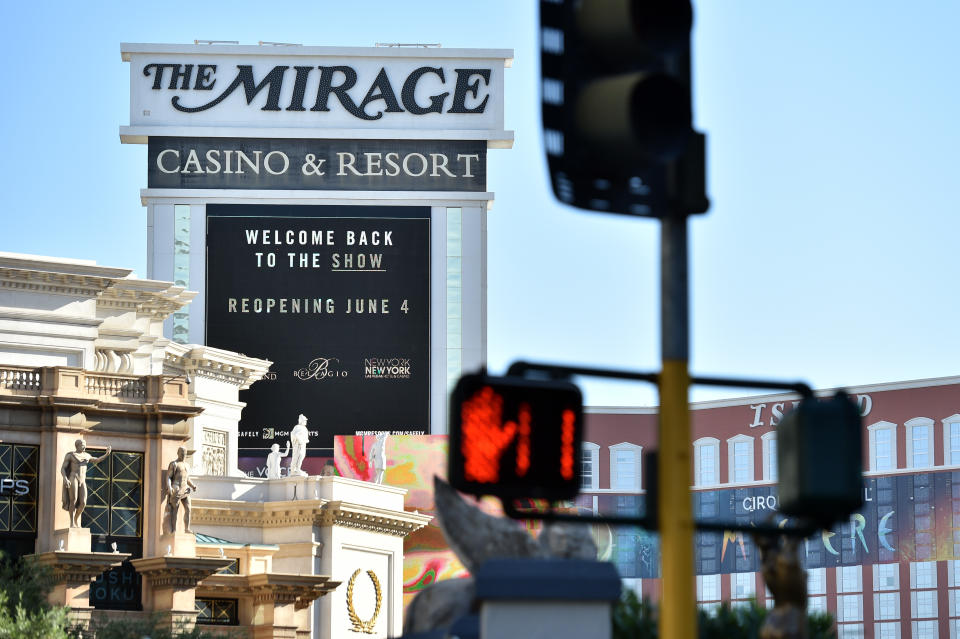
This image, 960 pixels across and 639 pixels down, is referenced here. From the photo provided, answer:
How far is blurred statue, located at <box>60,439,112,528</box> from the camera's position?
187 feet

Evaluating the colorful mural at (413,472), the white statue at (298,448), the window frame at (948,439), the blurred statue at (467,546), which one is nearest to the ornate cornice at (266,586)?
the white statue at (298,448)

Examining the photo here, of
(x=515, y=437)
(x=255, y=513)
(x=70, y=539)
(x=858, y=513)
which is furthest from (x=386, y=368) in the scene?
(x=515, y=437)

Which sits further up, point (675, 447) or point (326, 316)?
point (326, 316)

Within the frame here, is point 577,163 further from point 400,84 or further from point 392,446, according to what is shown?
point 400,84

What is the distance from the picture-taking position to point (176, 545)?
58.9 metres

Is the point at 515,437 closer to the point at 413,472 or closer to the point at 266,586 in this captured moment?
the point at 266,586

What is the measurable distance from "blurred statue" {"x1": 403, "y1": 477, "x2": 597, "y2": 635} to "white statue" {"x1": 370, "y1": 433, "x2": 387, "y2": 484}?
78461 mm

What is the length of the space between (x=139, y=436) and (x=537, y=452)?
54823mm

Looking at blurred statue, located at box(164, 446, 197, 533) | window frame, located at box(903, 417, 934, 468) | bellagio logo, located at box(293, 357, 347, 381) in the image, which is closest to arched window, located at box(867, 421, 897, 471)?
window frame, located at box(903, 417, 934, 468)

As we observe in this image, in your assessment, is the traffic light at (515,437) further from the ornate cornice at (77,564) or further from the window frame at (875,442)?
the window frame at (875,442)

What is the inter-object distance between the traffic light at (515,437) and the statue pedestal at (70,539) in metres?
52.2

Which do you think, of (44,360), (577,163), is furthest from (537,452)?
(44,360)

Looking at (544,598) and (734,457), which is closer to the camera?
(544,598)

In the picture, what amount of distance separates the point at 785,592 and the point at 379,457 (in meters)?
86.7
